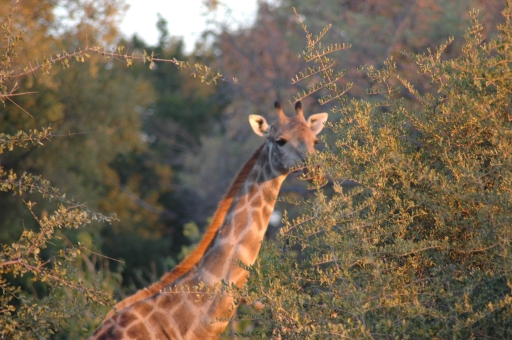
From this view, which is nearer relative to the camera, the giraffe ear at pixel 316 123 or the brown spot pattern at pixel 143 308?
the brown spot pattern at pixel 143 308

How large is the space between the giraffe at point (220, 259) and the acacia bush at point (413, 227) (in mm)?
987

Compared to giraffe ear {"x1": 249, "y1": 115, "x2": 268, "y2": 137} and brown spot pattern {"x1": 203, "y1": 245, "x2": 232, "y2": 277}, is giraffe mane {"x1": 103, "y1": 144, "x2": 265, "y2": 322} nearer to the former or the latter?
brown spot pattern {"x1": 203, "y1": 245, "x2": 232, "y2": 277}

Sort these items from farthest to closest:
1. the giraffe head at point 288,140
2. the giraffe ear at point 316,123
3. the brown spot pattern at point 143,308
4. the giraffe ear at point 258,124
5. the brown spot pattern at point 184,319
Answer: the giraffe ear at point 316,123 → the giraffe ear at point 258,124 → the giraffe head at point 288,140 → the brown spot pattern at point 143,308 → the brown spot pattern at point 184,319

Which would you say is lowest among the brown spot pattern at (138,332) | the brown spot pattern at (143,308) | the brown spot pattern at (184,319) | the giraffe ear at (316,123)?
the brown spot pattern at (138,332)

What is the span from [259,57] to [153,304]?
18.3 meters

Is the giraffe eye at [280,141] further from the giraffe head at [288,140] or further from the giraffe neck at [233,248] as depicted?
the giraffe neck at [233,248]

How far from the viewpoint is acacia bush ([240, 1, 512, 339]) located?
4.07 m

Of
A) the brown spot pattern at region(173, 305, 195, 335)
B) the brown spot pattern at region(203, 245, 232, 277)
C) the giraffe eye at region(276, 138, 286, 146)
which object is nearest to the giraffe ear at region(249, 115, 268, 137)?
the giraffe eye at region(276, 138, 286, 146)

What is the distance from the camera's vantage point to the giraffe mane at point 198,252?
6.29 meters

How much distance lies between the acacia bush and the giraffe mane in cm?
178

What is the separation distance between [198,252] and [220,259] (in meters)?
0.42

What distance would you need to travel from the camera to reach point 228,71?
23.4 meters

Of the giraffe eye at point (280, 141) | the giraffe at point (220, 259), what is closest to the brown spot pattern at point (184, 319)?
the giraffe at point (220, 259)

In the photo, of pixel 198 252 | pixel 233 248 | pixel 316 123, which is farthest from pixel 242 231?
pixel 316 123
